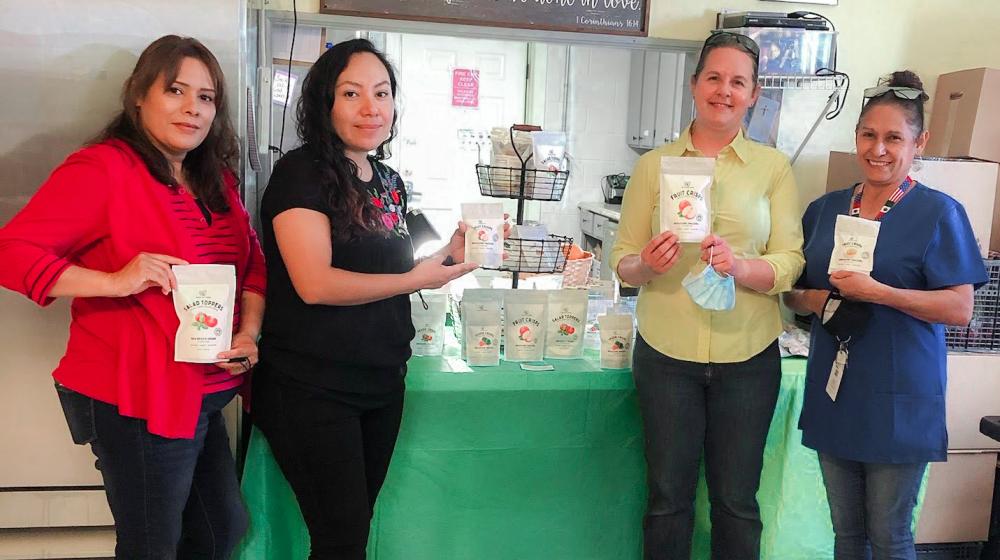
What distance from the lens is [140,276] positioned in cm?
149

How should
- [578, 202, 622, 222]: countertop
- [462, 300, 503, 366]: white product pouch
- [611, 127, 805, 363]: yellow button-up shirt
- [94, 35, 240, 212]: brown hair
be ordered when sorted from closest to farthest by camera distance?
1. [94, 35, 240, 212]: brown hair
2. [611, 127, 805, 363]: yellow button-up shirt
3. [462, 300, 503, 366]: white product pouch
4. [578, 202, 622, 222]: countertop

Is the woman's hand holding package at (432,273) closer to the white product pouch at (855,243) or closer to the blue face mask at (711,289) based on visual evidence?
the blue face mask at (711,289)

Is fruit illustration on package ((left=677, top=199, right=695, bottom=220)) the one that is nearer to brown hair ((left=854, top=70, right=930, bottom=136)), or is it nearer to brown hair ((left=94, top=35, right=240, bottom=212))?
brown hair ((left=854, top=70, right=930, bottom=136))

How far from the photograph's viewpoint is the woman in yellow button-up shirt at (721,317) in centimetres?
188

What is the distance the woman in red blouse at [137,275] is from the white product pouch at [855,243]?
132 cm

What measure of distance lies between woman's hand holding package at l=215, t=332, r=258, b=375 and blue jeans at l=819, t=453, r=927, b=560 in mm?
1377

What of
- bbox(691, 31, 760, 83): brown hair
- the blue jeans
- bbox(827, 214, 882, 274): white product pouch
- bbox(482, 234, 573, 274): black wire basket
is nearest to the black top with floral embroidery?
bbox(482, 234, 573, 274): black wire basket

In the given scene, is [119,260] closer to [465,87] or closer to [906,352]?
[906,352]

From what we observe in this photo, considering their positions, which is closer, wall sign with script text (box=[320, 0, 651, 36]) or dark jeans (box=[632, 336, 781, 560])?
dark jeans (box=[632, 336, 781, 560])

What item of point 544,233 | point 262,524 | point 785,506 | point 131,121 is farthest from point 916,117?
point 262,524

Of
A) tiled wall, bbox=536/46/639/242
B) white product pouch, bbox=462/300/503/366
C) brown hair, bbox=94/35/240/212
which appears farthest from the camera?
tiled wall, bbox=536/46/639/242

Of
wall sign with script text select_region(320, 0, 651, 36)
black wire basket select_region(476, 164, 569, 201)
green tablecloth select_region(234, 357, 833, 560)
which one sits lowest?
green tablecloth select_region(234, 357, 833, 560)

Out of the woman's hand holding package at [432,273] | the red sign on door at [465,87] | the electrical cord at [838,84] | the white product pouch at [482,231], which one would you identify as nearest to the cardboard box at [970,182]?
the electrical cord at [838,84]

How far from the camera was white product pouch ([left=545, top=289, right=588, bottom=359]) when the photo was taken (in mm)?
2324
